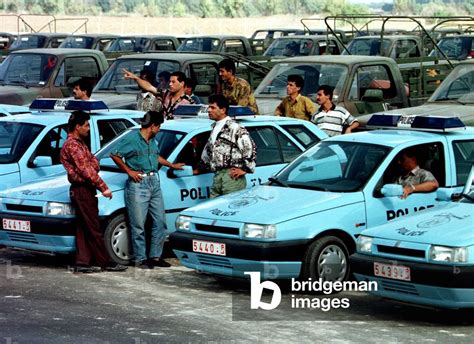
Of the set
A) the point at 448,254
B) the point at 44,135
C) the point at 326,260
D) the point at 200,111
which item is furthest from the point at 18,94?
the point at 448,254

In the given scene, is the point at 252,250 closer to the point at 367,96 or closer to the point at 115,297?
the point at 115,297

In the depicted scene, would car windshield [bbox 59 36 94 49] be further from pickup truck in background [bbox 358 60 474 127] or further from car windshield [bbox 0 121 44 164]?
car windshield [bbox 0 121 44 164]

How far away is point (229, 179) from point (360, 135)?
1.34 meters

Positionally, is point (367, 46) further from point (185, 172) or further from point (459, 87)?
point (185, 172)

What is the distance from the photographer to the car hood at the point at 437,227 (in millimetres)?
10073

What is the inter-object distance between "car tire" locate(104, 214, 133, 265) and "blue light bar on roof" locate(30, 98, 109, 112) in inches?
103

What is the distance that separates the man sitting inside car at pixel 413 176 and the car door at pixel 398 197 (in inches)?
1.7

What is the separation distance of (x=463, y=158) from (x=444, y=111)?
4.19 meters

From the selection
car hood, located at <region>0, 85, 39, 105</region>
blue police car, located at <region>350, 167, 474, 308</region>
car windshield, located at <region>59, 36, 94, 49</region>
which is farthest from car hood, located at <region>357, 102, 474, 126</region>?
car windshield, located at <region>59, 36, 94, 49</region>

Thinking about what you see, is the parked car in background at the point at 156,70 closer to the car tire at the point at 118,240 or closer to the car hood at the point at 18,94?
the car hood at the point at 18,94

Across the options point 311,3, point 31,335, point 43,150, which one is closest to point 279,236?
point 31,335

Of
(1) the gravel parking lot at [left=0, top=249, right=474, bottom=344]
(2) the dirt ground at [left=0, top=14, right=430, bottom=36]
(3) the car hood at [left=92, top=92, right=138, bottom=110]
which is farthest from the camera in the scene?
(2) the dirt ground at [left=0, top=14, right=430, bottom=36]

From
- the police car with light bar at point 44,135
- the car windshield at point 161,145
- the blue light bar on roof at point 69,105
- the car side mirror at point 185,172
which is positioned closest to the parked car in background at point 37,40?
the blue light bar on roof at point 69,105

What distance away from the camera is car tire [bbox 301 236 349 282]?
11383 mm
